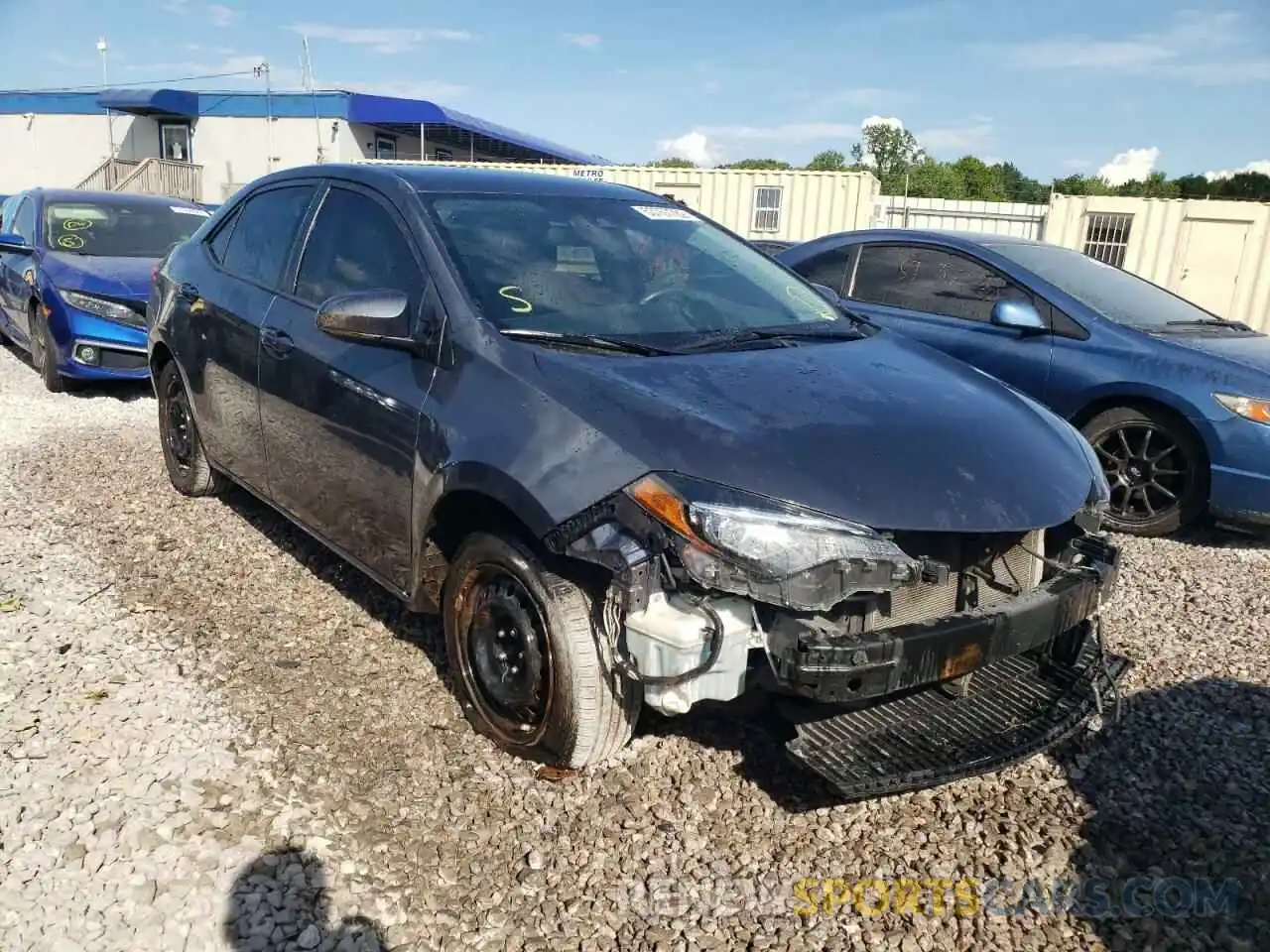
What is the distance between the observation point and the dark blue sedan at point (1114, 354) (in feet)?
15.8

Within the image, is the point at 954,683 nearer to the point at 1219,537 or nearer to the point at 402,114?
the point at 1219,537

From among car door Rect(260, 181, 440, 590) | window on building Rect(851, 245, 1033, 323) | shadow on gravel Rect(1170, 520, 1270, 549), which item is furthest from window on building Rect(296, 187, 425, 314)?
shadow on gravel Rect(1170, 520, 1270, 549)

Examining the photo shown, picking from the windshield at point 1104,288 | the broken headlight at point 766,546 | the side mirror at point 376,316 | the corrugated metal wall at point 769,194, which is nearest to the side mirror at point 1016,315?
the windshield at point 1104,288

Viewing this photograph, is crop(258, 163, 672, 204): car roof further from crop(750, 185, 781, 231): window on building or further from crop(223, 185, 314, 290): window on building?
crop(750, 185, 781, 231): window on building

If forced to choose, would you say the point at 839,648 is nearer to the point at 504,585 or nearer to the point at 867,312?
the point at 504,585

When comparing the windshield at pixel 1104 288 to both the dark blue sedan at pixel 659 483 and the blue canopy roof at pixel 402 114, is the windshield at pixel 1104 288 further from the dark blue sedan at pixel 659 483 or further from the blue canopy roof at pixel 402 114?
the blue canopy roof at pixel 402 114

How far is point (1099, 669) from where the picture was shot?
114 inches

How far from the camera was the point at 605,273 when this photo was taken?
3.28 m

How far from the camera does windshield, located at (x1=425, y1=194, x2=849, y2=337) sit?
3021mm

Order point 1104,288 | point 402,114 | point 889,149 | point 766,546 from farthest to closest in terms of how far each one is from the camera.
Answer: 1. point 889,149
2. point 402,114
3. point 1104,288
4. point 766,546

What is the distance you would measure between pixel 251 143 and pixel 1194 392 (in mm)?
30004

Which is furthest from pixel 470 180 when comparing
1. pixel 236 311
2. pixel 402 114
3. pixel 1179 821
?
pixel 402 114

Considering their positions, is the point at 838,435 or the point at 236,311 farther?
the point at 236,311

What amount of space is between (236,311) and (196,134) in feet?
99.7
